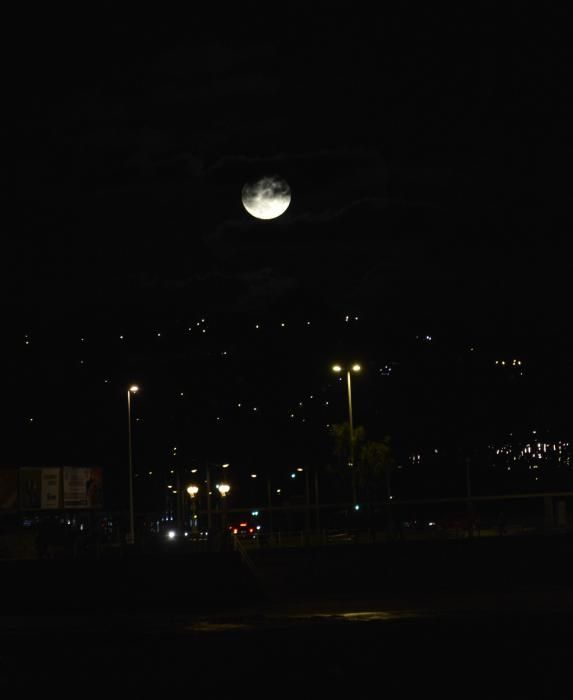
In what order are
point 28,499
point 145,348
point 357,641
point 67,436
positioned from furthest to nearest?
point 145,348 → point 67,436 → point 28,499 → point 357,641

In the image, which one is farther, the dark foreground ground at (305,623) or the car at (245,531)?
the car at (245,531)

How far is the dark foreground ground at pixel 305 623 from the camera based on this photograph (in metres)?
15.5

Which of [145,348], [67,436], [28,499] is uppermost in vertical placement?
[145,348]

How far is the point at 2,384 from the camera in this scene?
3826 inches

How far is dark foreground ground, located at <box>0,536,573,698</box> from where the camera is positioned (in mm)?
15508

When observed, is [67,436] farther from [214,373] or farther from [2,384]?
[214,373]

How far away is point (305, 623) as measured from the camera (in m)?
24.6

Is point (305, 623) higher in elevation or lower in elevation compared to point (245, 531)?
lower

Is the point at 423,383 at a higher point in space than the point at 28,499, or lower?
higher

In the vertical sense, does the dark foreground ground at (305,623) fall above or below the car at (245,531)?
below

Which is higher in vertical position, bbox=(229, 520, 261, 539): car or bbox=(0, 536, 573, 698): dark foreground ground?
bbox=(229, 520, 261, 539): car

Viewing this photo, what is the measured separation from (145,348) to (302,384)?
20.4m

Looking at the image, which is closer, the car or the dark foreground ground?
the dark foreground ground

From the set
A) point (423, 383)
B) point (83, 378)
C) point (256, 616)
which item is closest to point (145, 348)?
point (83, 378)
